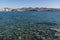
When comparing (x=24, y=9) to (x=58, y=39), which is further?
(x=24, y=9)

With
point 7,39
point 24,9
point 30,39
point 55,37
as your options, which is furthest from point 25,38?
point 24,9

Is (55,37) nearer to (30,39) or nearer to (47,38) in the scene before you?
(47,38)

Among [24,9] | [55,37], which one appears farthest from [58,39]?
[24,9]

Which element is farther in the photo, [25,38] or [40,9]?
[40,9]

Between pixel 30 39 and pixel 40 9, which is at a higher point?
pixel 30 39

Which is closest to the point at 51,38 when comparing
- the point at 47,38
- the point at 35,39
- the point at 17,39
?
the point at 47,38

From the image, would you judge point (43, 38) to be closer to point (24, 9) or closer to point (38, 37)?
point (38, 37)

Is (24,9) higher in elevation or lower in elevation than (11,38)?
lower

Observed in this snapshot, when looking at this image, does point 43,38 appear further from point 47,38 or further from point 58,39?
point 58,39
